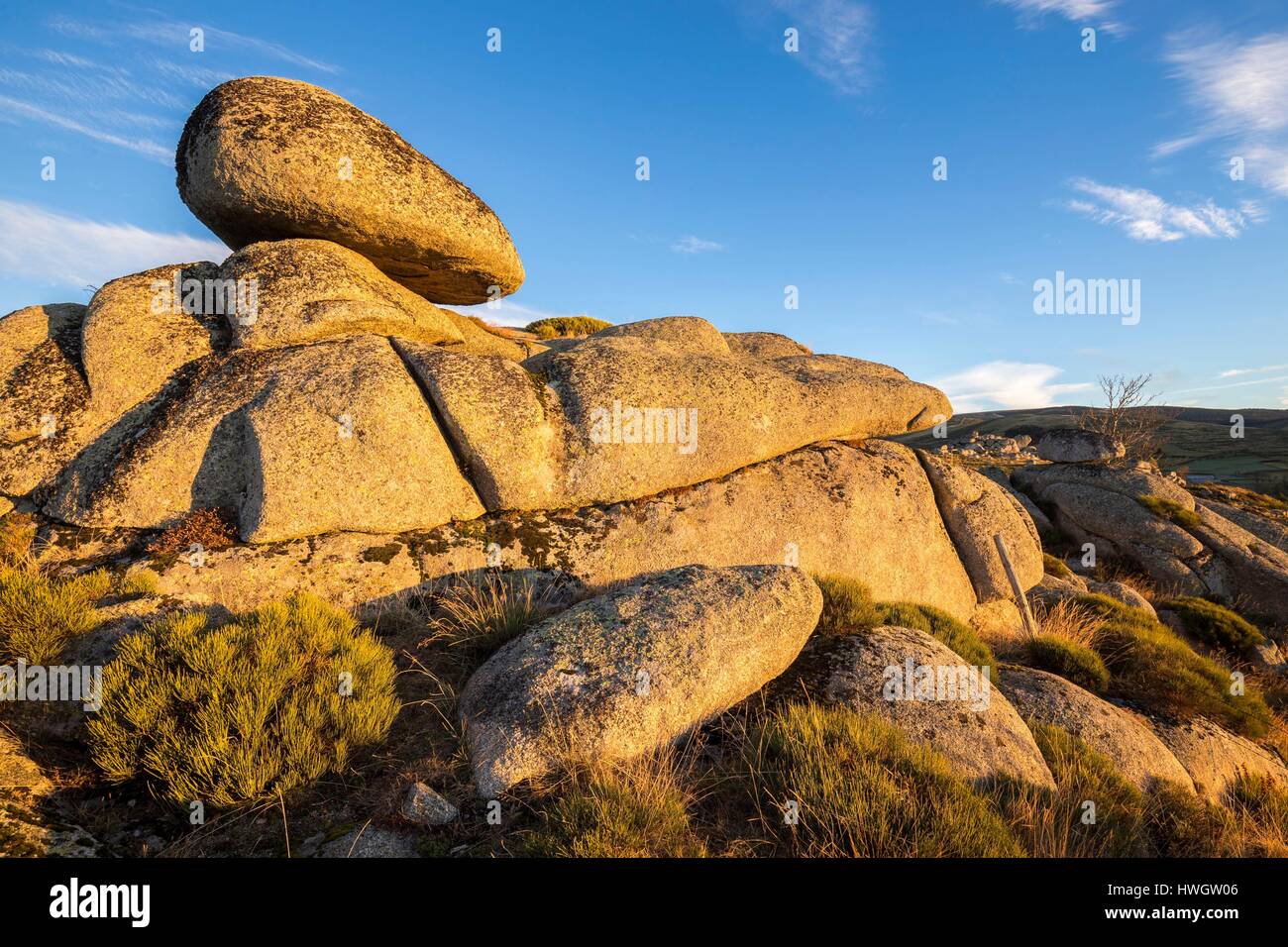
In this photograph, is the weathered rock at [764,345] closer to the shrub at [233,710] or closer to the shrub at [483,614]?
the shrub at [483,614]

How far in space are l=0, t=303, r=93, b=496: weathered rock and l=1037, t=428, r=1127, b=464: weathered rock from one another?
3800 cm

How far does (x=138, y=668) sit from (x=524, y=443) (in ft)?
18.7

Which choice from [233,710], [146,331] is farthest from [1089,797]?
[146,331]

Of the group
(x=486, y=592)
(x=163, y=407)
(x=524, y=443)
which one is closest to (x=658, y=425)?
(x=524, y=443)

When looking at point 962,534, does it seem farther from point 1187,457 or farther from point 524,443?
point 1187,457

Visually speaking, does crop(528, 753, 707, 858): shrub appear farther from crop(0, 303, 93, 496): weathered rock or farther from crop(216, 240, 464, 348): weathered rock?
crop(0, 303, 93, 496): weathered rock

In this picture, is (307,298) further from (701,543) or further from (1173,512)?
(1173,512)

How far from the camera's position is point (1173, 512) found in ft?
73.0

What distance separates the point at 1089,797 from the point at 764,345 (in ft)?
48.2

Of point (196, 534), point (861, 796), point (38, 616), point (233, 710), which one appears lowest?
point (861, 796)

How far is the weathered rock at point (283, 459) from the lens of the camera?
8961 millimetres

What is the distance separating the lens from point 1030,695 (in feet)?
31.8

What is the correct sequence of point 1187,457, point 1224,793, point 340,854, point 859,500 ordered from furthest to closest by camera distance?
point 1187,457 < point 859,500 < point 1224,793 < point 340,854

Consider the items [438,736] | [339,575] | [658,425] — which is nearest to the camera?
[438,736]
